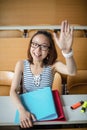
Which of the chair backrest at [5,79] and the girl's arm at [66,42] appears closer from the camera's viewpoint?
the girl's arm at [66,42]

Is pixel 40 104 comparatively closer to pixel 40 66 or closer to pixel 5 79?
pixel 40 66

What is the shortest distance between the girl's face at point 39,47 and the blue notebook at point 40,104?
0.18 m

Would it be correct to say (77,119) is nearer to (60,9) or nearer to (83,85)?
(83,85)

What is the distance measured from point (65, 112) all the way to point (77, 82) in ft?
1.05

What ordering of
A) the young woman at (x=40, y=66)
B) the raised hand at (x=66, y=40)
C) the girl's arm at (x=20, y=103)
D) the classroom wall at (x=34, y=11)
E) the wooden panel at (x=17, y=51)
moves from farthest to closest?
the classroom wall at (x=34, y=11) < the wooden panel at (x=17, y=51) < the young woman at (x=40, y=66) < the raised hand at (x=66, y=40) < the girl's arm at (x=20, y=103)

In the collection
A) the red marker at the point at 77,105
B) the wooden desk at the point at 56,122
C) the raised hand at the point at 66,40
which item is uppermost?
the raised hand at the point at 66,40

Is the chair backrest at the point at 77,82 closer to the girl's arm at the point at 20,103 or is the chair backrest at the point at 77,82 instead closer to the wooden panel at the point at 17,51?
the wooden panel at the point at 17,51

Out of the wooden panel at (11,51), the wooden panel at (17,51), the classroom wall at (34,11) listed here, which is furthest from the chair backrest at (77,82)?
the classroom wall at (34,11)

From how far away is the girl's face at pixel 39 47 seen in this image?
0.84 m

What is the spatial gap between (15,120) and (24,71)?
0.97 ft

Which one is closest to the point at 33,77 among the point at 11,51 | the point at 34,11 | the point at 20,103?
the point at 20,103

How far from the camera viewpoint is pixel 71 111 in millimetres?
682

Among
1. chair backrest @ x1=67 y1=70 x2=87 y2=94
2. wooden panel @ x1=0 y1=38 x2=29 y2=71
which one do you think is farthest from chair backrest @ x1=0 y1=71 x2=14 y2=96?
chair backrest @ x1=67 y1=70 x2=87 y2=94

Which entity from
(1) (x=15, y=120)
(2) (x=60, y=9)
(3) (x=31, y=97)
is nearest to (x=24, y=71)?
(3) (x=31, y=97)
